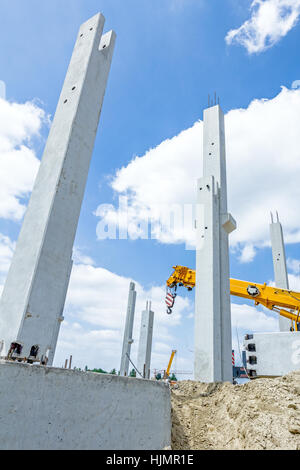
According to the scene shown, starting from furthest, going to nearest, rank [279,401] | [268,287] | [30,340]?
[268,287]
[279,401]
[30,340]

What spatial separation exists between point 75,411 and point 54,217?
2604mm

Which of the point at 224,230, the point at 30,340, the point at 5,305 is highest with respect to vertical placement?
the point at 224,230

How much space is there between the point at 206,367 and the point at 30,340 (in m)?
4.73

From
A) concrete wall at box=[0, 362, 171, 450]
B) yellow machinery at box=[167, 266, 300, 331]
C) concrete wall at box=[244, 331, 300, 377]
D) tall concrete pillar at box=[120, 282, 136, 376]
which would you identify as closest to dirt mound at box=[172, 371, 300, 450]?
concrete wall at box=[0, 362, 171, 450]

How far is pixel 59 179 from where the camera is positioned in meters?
4.82

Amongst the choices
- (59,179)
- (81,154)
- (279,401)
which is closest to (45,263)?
(59,179)

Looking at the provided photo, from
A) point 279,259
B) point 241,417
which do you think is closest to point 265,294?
point 279,259

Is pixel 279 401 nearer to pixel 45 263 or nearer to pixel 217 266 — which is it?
pixel 217 266

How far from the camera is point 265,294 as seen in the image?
1229cm

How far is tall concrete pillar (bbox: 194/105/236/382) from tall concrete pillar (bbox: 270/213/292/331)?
9589 millimetres

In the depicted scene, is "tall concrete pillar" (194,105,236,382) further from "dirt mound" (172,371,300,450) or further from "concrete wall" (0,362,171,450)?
"concrete wall" (0,362,171,450)

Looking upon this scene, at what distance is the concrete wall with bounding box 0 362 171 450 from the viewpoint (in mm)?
2857

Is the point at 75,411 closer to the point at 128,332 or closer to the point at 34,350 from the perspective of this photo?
the point at 34,350
